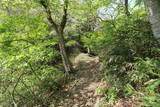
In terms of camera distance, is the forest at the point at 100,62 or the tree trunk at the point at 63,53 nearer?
the forest at the point at 100,62

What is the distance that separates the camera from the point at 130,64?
2.79 metres

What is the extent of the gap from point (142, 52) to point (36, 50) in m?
3.38

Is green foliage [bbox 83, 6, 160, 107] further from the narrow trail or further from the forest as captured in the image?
the narrow trail

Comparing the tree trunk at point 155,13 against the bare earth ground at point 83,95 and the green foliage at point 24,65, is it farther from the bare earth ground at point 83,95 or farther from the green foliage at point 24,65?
the green foliage at point 24,65

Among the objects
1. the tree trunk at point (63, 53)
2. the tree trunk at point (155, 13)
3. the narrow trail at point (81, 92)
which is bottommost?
the narrow trail at point (81, 92)

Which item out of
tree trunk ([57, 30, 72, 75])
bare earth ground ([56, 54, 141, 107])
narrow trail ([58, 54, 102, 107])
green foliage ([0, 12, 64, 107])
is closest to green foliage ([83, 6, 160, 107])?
bare earth ground ([56, 54, 141, 107])

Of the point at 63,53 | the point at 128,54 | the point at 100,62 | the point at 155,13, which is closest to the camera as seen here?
the point at 155,13

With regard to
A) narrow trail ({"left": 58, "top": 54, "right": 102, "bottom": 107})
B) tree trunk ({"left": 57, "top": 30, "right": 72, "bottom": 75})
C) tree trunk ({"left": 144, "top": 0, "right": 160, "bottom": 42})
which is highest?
tree trunk ({"left": 144, "top": 0, "right": 160, "bottom": 42})

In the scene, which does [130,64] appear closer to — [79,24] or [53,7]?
[53,7]

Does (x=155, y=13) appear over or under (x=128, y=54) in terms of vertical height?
over

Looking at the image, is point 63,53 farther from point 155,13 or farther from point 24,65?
point 155,13

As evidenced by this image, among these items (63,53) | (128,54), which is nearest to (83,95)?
(128,54)

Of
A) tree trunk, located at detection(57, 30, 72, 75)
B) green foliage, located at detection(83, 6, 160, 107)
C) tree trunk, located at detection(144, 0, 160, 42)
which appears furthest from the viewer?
tree trunk, located at detection(57, 30, 72, 75)

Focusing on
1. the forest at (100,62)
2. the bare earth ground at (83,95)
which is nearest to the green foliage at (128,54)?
the forest at (100,62)
